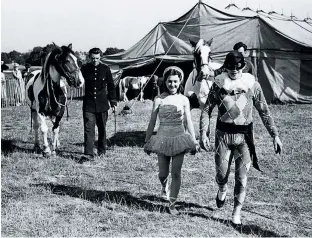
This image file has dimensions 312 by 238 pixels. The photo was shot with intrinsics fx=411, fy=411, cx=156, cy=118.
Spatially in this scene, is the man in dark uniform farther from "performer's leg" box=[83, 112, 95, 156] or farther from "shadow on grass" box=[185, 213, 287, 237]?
"shadow on grass" box=[185, 213, 287, 237]

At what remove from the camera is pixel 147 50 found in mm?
18156

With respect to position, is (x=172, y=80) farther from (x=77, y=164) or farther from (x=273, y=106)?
(x=273, y=106)

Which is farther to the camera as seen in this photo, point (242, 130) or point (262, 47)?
point (262, 47)

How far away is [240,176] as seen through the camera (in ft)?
14.9

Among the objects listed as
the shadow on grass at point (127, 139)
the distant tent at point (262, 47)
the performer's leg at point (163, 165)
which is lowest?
the shadow on grass at point (127, 139)

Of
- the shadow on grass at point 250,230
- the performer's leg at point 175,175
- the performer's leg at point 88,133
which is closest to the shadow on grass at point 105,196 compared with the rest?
the performer's leg at point 175,175

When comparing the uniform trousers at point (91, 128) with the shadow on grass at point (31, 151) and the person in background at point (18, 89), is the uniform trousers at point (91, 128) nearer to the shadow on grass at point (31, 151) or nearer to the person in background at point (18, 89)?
the shadow on grass at point (31, 151)

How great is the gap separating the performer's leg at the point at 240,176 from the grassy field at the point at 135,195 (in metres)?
0.18

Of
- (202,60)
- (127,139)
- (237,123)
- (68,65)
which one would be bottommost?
(127,139)

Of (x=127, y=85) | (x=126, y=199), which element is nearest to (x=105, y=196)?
(x=126, y=199)

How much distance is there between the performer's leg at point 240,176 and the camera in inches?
177

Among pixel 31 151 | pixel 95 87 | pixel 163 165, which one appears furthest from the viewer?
pixel 31 151

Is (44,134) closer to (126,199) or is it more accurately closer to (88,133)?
(88,133)

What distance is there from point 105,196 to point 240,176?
6.48ft
